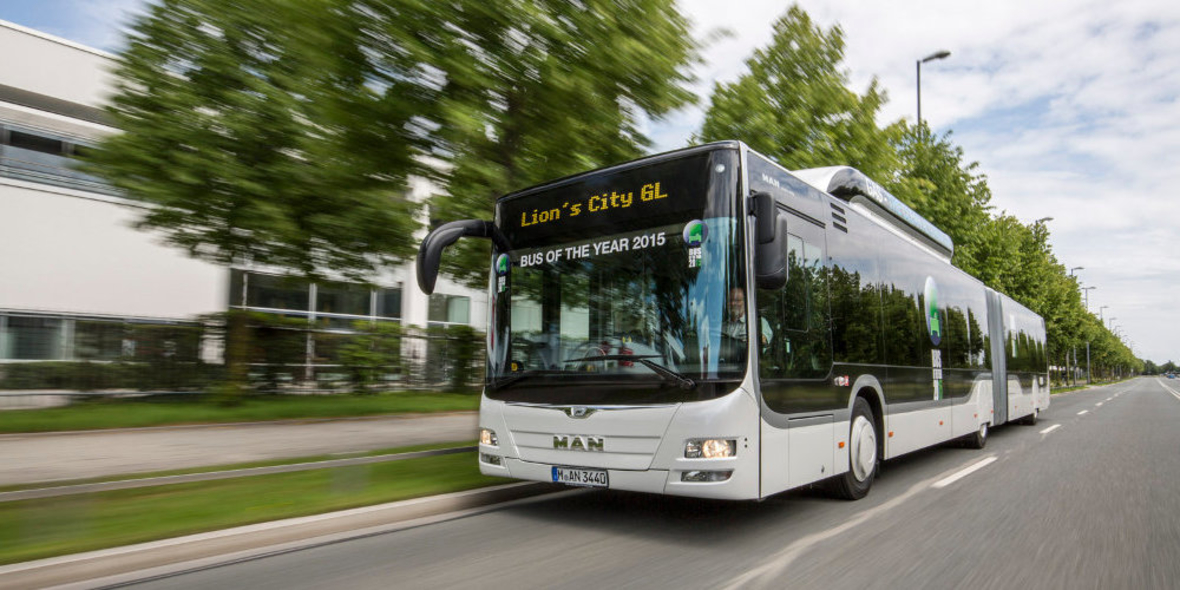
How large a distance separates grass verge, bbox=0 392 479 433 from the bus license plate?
9547 mm

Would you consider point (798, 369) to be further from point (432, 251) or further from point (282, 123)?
point (282, 123)

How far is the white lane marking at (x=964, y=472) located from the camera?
816cm

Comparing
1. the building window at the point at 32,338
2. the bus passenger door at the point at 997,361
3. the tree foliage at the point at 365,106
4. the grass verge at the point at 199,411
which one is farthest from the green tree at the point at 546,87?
the building window at the point at 32,338

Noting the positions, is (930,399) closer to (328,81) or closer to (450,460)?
(450,460)

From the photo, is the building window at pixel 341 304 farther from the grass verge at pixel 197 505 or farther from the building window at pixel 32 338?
the grass verge at pixel 197 505

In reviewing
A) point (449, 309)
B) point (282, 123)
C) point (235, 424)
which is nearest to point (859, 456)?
point (282, 123)

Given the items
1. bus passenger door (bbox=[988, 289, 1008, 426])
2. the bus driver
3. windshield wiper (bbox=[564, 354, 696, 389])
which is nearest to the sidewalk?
windshield wiper (bbox=[564, 354, 696, 389])

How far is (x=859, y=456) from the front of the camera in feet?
23.1

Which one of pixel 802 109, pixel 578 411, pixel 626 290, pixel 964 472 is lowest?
pixel 964 472

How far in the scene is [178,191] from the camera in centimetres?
915

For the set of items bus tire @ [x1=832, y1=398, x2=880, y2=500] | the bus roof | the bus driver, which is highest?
the bus roof

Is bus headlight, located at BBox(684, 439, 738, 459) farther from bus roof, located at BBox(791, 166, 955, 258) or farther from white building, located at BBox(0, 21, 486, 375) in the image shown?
white building, located at BBox(0, 21, 486, 375)

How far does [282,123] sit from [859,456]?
7.07 meters

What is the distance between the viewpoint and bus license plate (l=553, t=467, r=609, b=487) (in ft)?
18.1
